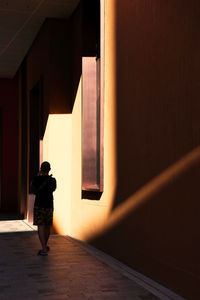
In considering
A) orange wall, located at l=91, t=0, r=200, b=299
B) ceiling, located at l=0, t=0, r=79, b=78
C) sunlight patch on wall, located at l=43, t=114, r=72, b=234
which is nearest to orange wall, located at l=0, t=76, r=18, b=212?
ceiling, located at l=0, t=0, r=79, b=78

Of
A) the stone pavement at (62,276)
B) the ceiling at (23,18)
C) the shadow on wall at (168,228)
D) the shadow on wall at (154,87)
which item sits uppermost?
the ceiling at (23,18)

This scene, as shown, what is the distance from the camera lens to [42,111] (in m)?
11.4

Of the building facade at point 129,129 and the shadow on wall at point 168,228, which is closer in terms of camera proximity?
the shadow on wall at point 168,228

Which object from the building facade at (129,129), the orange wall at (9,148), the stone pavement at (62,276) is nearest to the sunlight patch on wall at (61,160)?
the building facade at (129,129)

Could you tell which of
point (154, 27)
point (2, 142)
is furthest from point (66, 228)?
point (2, 142)

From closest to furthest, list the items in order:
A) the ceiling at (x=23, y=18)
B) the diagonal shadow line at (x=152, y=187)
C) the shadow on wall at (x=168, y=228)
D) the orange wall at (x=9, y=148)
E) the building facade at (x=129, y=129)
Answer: the shadow on wall at (x=168, y=228)
the diagonal shadow line at (x=152, y=187)
the building facade at (x=129, y=129)
the ceiling at (x=23, y=18)
the orange wall at (x=9, y=148)

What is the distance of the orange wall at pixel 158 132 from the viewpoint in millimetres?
5074

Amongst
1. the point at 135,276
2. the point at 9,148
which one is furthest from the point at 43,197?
the point at 9,148

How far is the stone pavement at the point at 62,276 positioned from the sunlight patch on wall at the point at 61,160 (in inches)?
56.4

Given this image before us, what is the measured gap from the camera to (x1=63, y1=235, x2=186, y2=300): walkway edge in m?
5.30

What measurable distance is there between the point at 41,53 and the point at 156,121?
631cm

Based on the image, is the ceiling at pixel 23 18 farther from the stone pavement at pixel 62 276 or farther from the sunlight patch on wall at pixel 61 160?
the stone pavement at pixel 62 276

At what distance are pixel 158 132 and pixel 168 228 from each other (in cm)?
111

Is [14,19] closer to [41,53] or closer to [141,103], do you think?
[41,53]
